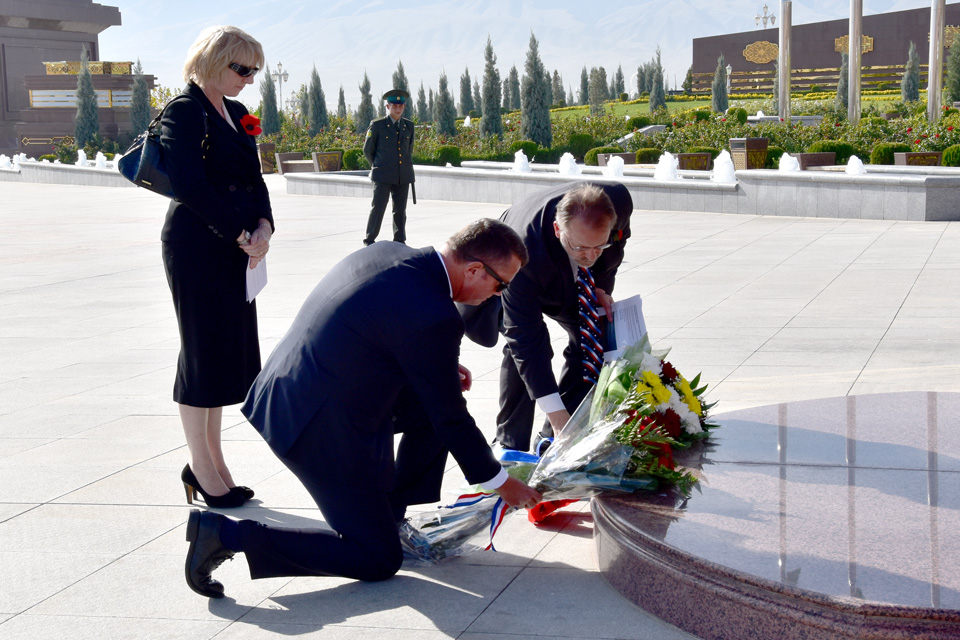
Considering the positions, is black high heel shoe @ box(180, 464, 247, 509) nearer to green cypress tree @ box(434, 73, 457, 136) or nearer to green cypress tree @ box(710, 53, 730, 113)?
green cypress tree @ box(434, 73, 457, 136)

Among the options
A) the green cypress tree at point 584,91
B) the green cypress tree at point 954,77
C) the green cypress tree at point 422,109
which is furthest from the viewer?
the green cypress tree at point 584,91

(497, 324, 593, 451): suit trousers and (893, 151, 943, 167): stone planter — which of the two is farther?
(893, 151, 943, 167): stone planter

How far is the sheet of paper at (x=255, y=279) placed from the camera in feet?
13.5

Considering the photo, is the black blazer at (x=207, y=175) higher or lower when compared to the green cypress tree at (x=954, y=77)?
lower

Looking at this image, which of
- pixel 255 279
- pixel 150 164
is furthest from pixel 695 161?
pixel 150 164

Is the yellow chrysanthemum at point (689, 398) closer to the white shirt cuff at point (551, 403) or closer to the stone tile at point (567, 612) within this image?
the white shirt cuff at point (551, 403)

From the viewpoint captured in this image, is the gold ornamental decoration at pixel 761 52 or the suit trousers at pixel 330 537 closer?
the suit trousers at pixel 330 537

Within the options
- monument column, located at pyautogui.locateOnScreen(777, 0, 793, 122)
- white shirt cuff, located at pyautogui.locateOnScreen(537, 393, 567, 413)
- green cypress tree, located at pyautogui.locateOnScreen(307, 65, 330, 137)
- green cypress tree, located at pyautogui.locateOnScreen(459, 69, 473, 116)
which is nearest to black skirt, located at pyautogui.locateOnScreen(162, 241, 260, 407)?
white shirt cuff, located at pyautogui.locateOnScreen(537, 393, 567, 413)

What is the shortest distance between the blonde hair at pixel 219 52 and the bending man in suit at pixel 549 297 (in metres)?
1.22

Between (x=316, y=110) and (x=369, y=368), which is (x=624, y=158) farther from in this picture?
(x=369, y=368)

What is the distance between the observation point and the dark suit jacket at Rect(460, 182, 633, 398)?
3.95m

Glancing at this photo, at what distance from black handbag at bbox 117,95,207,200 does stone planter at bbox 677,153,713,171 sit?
1903 cm

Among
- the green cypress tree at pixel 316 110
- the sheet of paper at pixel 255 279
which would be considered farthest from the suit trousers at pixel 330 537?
the green cypress tree at pixel 316 110

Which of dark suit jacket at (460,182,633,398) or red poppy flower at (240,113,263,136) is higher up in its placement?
red poppy flower at (240,113,263,136)
